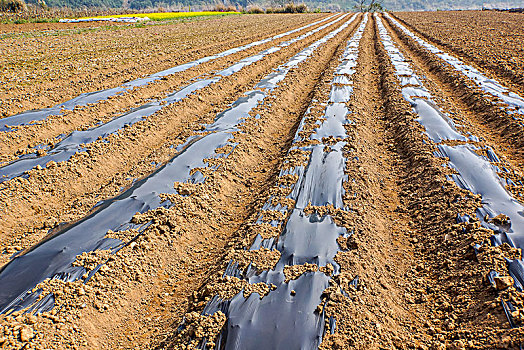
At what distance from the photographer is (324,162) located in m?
4.50

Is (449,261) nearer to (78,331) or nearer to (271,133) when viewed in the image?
(78,331)

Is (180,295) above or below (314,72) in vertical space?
below

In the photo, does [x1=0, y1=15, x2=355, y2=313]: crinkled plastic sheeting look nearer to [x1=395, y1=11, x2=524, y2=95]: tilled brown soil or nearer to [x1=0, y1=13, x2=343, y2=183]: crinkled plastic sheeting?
[x1=0, y1=13, x2=343, y2=183]: crinkled plastic sheeting

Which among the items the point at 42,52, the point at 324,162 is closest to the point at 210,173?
the point at 324,162

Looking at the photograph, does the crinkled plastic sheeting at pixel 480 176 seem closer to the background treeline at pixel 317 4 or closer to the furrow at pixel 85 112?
the furrow at pixel 85 112

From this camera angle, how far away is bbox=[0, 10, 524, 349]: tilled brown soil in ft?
7.84

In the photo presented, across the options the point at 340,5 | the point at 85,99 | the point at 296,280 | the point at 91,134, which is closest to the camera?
the point at 296,280

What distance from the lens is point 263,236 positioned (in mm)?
3221

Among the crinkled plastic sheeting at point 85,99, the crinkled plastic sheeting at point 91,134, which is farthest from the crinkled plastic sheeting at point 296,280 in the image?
the crinkled plastic sheeting at point 85,99

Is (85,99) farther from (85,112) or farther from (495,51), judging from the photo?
(495,51)

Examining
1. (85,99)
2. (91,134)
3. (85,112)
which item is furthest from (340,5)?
(91,134)

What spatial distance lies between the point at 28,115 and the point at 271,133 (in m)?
5.25

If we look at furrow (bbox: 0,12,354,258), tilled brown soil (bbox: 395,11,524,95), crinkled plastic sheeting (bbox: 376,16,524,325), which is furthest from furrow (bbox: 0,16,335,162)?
tilled brown soil (bbox: 395,11,524,95)

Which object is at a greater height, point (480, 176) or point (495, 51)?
point (495, 51)
